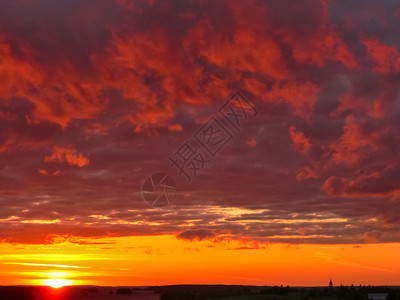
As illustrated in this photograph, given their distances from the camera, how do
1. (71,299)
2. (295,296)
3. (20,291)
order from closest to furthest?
(295,296) < (20,291) < (71,299)

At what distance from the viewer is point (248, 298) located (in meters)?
76.9

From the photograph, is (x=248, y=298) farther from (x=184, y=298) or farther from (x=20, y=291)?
(x=20, y=291)

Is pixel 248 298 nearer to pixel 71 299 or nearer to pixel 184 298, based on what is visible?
pixel 184 298

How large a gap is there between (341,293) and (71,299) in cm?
11473

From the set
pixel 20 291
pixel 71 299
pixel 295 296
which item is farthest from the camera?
pixel 71 299

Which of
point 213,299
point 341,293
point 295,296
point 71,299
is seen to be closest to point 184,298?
point 213,299

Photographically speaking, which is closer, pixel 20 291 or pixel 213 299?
pixel 213 299

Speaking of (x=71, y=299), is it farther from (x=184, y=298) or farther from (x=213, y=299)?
(x=213, y=299)

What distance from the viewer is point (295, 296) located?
79.4m

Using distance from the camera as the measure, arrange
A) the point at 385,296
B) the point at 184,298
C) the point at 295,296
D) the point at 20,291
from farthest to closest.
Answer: the point at 184,298 → the point at 20,291 → the point at 295,296 → the point at 385,296

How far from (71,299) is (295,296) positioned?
354 ft

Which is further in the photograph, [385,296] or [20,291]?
[20,291]

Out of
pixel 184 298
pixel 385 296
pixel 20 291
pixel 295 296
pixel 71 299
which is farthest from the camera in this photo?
pixel 71 299

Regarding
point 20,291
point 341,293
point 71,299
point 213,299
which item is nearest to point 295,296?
point 341,293
